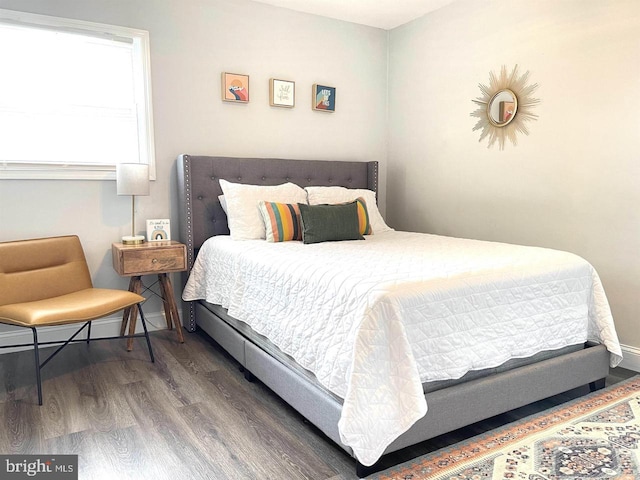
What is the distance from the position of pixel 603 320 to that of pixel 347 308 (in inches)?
56.4

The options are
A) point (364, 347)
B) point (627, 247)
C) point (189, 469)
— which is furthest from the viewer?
point (627, 247)

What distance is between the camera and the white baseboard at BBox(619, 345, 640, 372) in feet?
9.19

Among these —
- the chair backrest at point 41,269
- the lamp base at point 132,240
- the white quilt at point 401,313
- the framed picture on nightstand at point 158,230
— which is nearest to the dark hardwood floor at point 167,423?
the white quilt at point 401,313

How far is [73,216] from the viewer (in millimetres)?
3258

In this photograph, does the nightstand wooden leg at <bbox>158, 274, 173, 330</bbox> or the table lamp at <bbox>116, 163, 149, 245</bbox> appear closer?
the table lamp at <bbox>116, 163, 149, 245</bbox>

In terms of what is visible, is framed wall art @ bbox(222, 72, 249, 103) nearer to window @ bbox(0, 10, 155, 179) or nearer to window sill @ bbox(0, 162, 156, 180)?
window @ bbox(0, 10, 155, 179)

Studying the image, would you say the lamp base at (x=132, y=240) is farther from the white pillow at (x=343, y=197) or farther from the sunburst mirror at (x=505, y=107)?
the sunburst mirror at (x=505, y=107)

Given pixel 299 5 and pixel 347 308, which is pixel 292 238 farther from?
pixel 299 5

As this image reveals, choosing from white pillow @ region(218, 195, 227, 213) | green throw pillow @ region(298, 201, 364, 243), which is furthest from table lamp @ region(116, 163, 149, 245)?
green throw pillow @ region(298, 201, 364, 243)

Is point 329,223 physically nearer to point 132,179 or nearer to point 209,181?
point 209,181

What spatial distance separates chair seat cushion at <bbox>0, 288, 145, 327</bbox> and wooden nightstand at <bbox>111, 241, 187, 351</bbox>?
0.73 feet

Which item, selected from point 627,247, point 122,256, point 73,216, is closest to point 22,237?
point 73,216

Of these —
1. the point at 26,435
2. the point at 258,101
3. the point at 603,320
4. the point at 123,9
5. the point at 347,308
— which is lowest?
the point at 26,435
